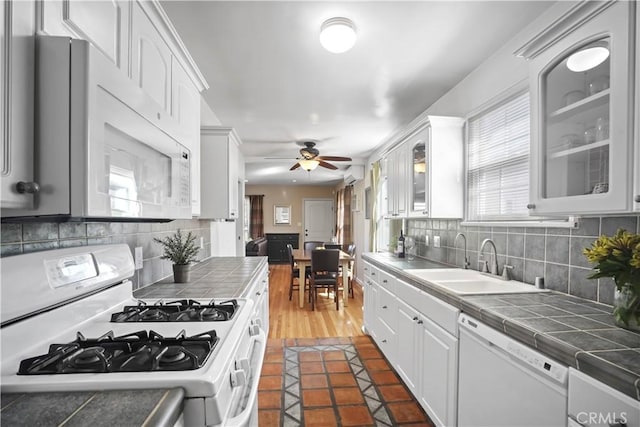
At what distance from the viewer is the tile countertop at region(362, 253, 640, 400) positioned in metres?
0.82

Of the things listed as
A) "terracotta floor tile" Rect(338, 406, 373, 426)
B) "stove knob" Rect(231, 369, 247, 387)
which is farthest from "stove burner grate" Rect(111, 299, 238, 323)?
"terracotta floor tile" Rect(338, 406, 373, 426)

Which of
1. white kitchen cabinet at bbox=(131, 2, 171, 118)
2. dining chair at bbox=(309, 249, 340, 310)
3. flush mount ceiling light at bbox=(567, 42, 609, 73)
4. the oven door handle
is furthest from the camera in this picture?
dining chair at bbox=(309, 249, 340, 310)

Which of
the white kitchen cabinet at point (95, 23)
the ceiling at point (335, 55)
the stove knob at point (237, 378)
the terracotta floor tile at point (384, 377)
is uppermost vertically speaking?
the ceiling at point (335, 55)

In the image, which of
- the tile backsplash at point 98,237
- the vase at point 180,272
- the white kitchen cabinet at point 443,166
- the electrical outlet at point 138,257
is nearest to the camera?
the tile backsplash at point 98,237

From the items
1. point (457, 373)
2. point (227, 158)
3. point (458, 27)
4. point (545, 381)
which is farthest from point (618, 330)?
point (227, 158)

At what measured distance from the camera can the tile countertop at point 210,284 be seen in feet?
5.31

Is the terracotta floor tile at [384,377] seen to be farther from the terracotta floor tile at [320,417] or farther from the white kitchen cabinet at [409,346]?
the terracotta floor tile at [320,417]

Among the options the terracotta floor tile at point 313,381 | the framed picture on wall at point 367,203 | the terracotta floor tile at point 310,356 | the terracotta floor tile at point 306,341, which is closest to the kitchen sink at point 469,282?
the terracotta floor tile at point 313,381

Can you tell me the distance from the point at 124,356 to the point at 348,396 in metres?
1.81

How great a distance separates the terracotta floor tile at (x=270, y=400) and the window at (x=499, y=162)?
197 centimetres

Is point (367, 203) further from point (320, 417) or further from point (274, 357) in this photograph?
point (320, 417)

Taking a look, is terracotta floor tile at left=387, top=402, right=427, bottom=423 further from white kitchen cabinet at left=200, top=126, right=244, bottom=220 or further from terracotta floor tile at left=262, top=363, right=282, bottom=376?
white kitchen cabinet at left=200, top=126, right=244, bottom=220

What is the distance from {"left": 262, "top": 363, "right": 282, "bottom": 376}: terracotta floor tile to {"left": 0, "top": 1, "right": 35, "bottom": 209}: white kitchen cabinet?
88.1 inches

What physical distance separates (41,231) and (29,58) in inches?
22.9
